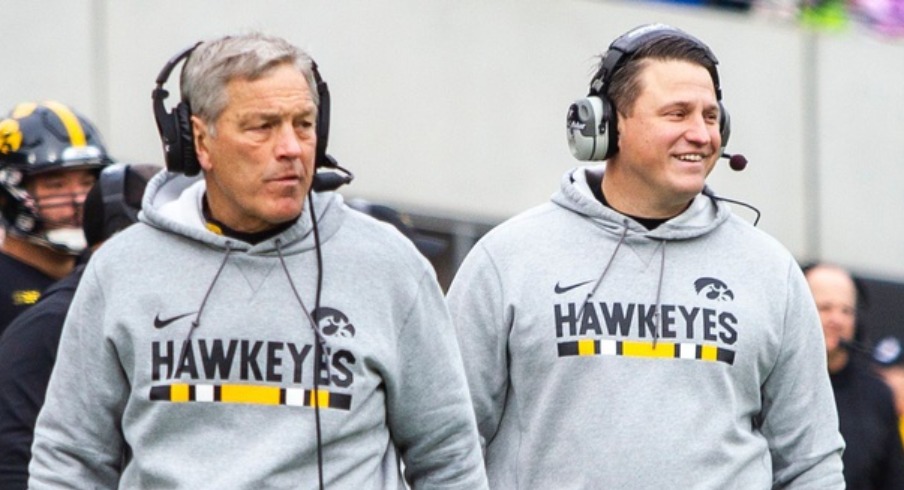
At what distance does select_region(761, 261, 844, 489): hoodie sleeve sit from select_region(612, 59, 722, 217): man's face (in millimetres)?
429

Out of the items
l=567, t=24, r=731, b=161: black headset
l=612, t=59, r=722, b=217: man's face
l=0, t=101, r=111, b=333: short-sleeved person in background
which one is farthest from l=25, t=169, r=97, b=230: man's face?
l=612, t=59, r=722, b=217: man's face

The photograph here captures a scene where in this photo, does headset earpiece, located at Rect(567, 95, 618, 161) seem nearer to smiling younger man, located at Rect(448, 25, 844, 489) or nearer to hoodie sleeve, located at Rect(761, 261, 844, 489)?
smiling younger man, located at Rect(448, 25, 844, 489)

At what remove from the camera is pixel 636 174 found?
19.7 ft

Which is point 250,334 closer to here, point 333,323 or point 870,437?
point 333,323

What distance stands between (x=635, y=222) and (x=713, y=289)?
281 millimetres

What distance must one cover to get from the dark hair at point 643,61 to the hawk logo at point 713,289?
489mm

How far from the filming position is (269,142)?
16.6 feet

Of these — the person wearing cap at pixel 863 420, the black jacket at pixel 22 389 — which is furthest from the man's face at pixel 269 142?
the person wearing cap at pixel 863 420

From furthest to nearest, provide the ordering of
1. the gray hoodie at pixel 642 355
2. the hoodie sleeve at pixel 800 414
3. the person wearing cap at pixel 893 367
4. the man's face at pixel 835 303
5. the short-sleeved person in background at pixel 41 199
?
the person wearing cap at pixel 893 367, the man's face at pixel 835 303, the short-sleeved person in background at pixel 41 199, the hoodie sleeve at pixel 800 414, the gray hoodie at pixel 642 355

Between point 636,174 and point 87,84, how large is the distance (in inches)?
287

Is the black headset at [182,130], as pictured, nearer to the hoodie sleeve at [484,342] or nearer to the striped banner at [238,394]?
the striped banner at [238,394]

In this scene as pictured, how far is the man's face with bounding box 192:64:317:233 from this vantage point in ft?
16.6

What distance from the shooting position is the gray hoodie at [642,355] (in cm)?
577

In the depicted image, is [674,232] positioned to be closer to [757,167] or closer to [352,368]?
[352,368]
